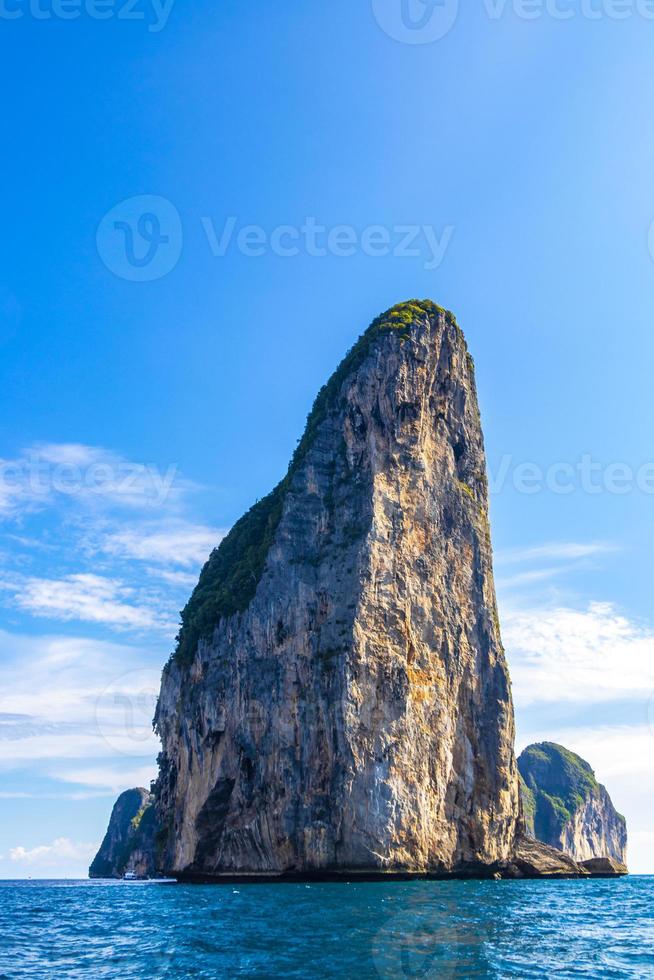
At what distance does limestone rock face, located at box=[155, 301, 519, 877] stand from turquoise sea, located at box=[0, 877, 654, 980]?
48.4 feet

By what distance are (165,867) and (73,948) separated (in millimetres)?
45067

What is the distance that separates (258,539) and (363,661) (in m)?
20.2

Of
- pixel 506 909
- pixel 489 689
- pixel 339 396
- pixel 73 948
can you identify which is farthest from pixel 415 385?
A: pixel 73 948

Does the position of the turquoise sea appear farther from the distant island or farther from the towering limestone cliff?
the towering limestone cliff

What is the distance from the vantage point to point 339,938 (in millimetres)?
20766

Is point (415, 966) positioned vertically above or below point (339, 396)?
below

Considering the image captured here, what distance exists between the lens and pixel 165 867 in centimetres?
6397

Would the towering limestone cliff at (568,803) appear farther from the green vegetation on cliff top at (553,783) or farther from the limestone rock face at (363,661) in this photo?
the limestone rock face at (363,661)

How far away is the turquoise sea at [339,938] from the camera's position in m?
17.6

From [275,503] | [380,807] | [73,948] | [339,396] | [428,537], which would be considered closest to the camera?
[73,948]

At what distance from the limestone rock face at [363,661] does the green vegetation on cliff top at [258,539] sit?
263mm

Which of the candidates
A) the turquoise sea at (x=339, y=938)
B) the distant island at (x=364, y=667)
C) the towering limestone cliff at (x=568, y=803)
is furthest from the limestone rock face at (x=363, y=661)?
the towering limestone cliff at (x=568, y=803)

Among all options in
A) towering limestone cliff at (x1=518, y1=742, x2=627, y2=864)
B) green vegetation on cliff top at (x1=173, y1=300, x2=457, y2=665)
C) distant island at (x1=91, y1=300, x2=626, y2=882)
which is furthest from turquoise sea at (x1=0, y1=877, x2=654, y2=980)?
towering limestone cliff at (x1=518, y1=742, x2=627, y2=864)

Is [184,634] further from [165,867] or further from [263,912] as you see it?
[263,912]
